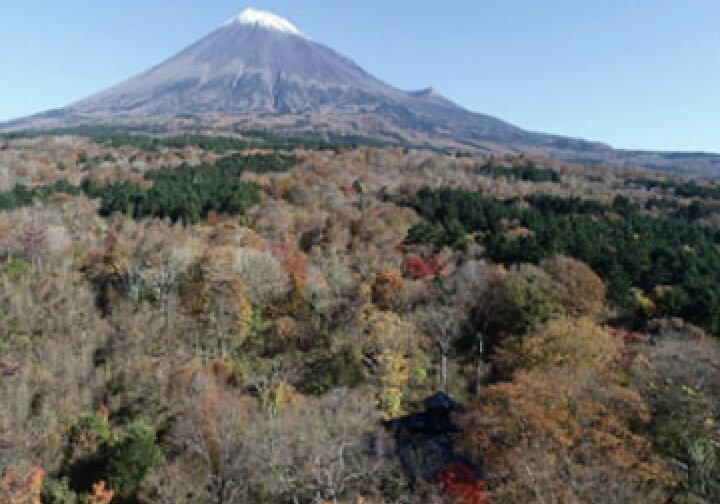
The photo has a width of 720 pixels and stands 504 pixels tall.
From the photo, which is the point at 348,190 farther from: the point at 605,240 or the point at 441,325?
the point at 441,325

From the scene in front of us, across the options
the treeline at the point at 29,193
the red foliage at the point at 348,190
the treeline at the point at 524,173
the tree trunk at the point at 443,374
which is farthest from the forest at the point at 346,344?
the treeline at the point at 524,173

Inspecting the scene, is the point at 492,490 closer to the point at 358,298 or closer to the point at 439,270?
the point at 358,298

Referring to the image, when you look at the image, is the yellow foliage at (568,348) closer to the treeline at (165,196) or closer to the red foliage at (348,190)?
the treeline at (165,196)

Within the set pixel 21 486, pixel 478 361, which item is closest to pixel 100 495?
pixel 21 486

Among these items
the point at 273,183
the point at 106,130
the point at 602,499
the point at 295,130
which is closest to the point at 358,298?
the point at 602,499

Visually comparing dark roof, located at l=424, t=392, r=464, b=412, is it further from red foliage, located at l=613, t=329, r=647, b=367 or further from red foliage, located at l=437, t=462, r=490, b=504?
red foliage, located at l=613, t=329, r=647, b=367

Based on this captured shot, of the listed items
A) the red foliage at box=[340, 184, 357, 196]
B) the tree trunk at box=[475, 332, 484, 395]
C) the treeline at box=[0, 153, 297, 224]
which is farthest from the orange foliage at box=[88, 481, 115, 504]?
the red foliage at box=[340, 184, 357, 196]
